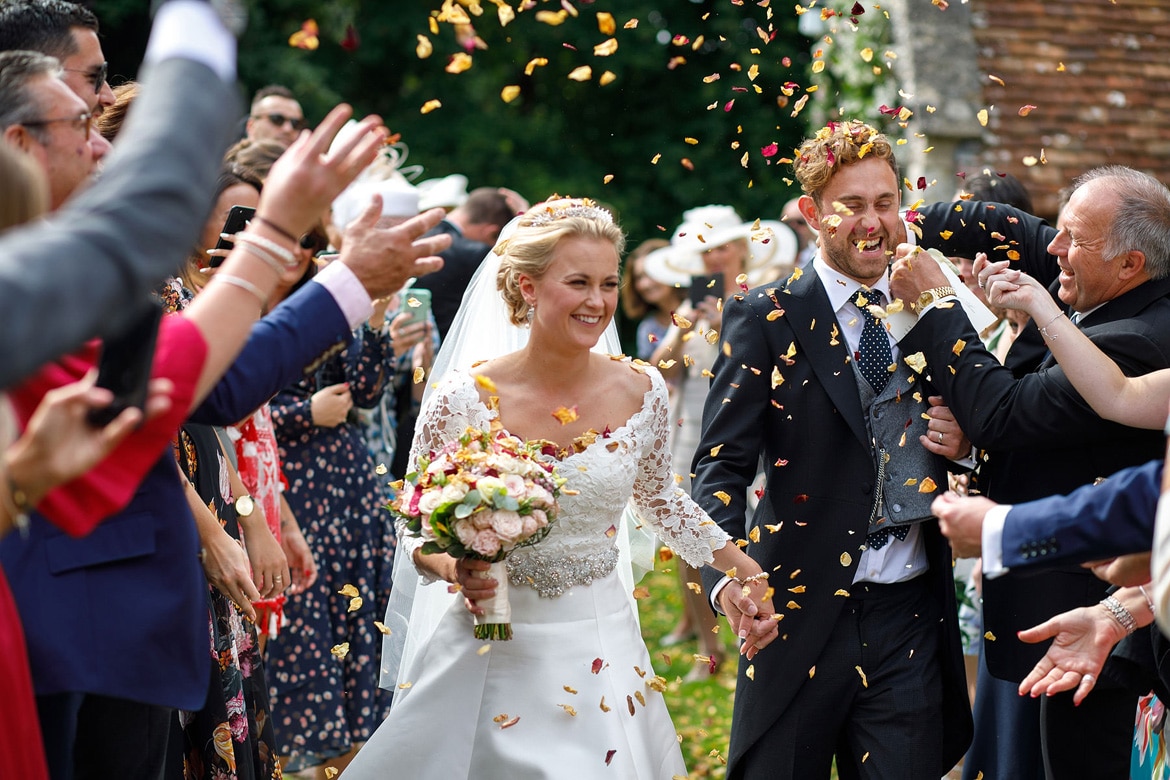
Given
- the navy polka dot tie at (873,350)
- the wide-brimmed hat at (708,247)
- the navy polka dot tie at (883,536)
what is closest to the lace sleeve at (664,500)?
the navy polka dot tie at (883,536)

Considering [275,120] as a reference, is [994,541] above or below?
below

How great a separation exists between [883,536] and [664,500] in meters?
0.77

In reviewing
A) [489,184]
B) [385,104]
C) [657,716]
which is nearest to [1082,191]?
[657,716]

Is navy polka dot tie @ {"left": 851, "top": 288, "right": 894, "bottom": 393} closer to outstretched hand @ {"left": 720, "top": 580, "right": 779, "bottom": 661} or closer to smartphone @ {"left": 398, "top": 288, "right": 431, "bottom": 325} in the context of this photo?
outstretched hand @ {"left": 720, "top": 580, "right": 779, "bottom": 661}

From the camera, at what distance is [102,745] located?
2.91 metres

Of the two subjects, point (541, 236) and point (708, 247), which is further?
point (708, 247)

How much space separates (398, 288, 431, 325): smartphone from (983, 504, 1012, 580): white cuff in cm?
391

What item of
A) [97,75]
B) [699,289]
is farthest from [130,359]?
[699,289]

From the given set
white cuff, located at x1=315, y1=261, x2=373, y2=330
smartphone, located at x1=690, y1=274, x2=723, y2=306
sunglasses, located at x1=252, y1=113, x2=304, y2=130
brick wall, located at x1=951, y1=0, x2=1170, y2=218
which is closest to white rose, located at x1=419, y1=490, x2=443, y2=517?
white cuff, located at x1=315, y1=261, x2=373, y2=330

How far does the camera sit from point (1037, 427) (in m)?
4.01

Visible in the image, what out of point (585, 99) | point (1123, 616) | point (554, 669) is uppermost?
point (585, 99)

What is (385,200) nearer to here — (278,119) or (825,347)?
(278,119)

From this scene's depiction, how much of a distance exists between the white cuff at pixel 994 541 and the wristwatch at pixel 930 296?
136 cm

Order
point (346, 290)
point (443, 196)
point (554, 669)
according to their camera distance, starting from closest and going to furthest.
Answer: point (346, 290)
point (554, 669)
point (443, 196)
